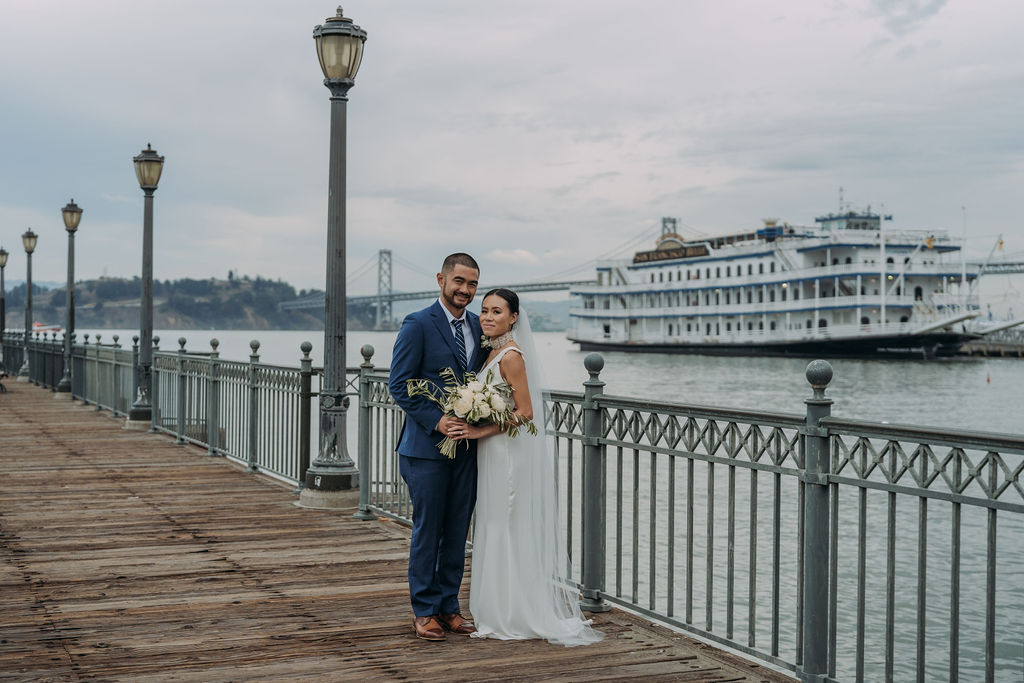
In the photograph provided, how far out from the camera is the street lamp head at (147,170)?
1552 cm

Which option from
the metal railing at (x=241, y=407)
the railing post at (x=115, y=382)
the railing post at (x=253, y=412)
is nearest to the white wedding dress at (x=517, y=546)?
the metal railing at (x=241, y=407)

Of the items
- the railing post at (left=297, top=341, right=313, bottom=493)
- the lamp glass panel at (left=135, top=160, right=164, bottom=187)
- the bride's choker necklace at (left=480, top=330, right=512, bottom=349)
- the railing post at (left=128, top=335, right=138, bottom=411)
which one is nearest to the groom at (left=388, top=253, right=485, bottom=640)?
the bride's choker necklace at (left=480, top=330, right=512, bottom=349)

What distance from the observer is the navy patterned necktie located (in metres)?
5.00

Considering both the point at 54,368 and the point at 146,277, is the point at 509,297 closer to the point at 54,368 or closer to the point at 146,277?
the point at 146,277

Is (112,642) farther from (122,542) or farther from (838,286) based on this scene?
(838,286)

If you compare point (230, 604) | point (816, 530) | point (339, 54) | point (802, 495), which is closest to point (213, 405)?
point (339, 54)

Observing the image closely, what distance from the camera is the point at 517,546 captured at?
16.0 ft

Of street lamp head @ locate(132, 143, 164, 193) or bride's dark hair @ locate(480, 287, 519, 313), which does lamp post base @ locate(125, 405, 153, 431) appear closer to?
street lamp head @ locate(132, 143, 164, 193)

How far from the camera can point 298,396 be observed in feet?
31.5

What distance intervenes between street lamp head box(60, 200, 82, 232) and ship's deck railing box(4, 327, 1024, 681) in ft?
17.5

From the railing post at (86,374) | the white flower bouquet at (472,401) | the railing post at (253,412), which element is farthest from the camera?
the railing post at (86,374)

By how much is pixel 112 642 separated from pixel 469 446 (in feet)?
6.38

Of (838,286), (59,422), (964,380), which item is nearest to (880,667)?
(59,422)

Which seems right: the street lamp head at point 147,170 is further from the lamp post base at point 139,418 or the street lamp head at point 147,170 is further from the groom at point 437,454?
the groom at point 437,454
